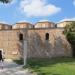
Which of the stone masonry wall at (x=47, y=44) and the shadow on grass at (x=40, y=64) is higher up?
the stone masonry wall at (x=47, y=44)

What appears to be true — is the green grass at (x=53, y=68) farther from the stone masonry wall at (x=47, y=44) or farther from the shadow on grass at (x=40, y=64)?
the stone masonry wall at (x=47, y=44)

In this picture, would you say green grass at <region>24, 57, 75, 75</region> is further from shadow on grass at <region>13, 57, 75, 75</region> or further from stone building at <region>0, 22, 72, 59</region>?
stone building at <region>0, 22, 72, 59</region>

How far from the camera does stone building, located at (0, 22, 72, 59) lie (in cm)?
4184

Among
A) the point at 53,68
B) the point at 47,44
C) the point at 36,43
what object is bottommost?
the point at 53,68

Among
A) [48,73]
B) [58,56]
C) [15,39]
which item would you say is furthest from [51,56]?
[48,73]

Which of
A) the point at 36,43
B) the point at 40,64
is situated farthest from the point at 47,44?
the point at 40,64

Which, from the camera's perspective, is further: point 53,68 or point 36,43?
point 36,43

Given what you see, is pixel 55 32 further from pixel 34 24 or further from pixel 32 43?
pixel 34 24

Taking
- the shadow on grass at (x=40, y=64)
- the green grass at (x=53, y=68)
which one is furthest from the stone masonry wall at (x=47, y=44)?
the green grass at (x=53, y=68)

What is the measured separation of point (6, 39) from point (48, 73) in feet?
74.2

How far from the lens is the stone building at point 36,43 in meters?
41.8

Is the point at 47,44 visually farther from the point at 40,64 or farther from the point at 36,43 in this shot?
the point at 40,64

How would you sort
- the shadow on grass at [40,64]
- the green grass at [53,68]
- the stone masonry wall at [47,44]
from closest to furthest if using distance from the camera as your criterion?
the green grass at [53,68] → the shadow on grass at [40,64] → the stone masonry wall at [47,44]

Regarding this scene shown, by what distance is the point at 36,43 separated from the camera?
139 ft
